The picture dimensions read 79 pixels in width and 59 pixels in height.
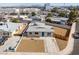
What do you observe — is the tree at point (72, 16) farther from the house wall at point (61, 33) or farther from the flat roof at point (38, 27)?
the flat roof at point (38, 27)

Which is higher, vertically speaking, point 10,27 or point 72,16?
point 72,16

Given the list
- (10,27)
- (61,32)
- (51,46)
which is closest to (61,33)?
(61,32)

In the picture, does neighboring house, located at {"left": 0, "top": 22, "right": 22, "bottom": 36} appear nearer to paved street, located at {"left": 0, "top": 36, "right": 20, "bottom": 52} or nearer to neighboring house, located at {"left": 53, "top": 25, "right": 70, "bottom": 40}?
paved street, located at {"left": 0, "top": 36, "right": 20, "bottom": 52}

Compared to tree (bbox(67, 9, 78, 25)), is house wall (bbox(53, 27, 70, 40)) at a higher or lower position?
lower

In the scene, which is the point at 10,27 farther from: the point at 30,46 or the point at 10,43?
the point at 30,46

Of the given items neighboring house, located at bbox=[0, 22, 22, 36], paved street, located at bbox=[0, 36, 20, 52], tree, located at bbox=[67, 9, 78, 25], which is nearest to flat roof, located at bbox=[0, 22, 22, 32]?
neighboring house, located at bbox=[0, 22, 22, 36]

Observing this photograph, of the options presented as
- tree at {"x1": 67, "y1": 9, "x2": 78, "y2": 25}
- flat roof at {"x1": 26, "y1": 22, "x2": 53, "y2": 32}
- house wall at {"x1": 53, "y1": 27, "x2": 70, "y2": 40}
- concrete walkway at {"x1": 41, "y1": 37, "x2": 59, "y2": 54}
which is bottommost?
concrete walkway at {"x1": 41, "y1": 37, "x2": 59, "y2": 54}
